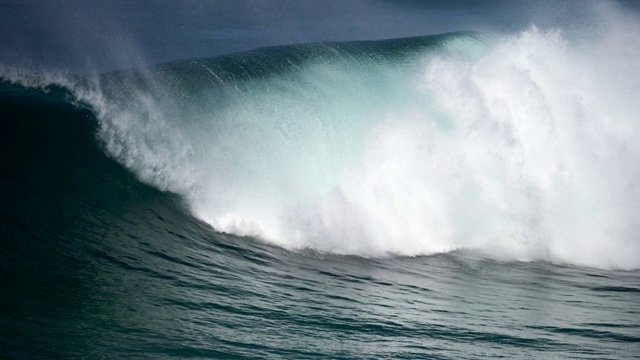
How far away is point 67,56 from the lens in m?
23.9

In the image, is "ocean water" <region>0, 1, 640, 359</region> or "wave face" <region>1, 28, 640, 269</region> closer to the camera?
"ocean water" <region>0, 1, 640, 359</region>

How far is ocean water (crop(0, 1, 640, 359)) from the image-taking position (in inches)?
256

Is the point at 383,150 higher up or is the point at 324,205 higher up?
the point at 383,150

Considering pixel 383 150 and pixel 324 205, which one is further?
pixel 383 150

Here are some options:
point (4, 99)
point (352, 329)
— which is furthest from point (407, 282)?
point (4, 99)

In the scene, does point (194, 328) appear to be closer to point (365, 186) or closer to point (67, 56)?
point (365, 186)

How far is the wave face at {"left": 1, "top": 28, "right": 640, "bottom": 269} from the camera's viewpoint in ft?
35.1

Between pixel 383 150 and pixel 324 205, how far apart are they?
1745 mm

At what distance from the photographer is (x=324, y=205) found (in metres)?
10.7

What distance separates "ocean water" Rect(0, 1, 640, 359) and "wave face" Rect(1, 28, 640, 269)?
4 cm

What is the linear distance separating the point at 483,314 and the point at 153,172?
204 inches

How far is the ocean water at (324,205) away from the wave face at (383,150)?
0.13 ft

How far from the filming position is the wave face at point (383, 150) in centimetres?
1070

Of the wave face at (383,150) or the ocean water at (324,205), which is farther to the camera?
the wave face at (383,150)
